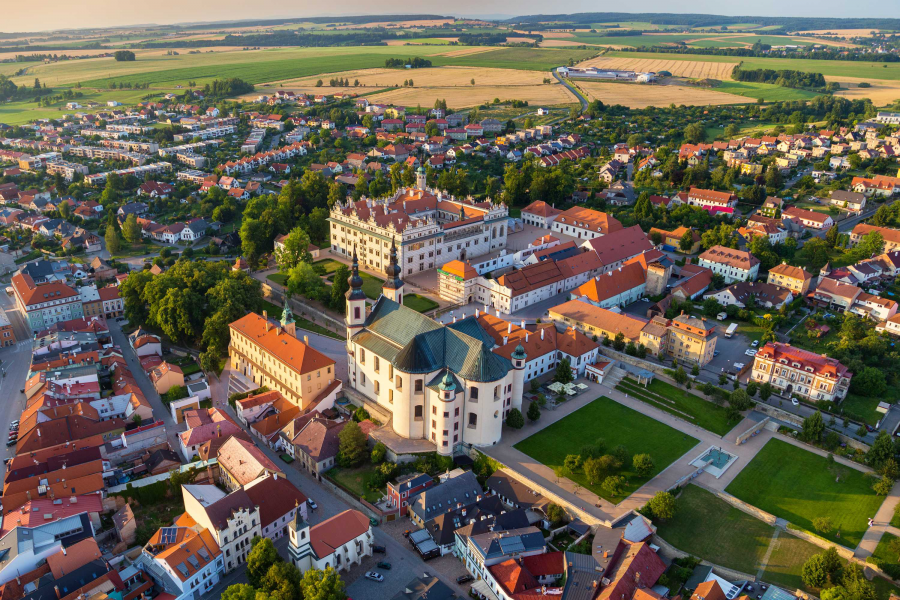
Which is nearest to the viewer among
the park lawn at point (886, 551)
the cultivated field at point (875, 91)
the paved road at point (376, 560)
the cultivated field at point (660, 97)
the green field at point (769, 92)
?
the paved road at point (376, 560)

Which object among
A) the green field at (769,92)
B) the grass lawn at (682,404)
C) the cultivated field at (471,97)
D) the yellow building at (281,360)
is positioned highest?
the green field at (769,92)

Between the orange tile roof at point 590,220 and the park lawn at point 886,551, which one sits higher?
the orange tile roof at point 590,220

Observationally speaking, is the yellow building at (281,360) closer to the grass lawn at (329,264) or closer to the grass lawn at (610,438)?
the grass lawn at (610,438)

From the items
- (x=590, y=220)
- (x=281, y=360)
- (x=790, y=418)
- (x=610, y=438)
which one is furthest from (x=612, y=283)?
(x=281, y=360)

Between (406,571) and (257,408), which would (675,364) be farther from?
(257,408)

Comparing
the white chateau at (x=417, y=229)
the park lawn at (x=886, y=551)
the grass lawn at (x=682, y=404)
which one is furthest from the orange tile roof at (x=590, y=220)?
the park lawn at (x=886, y=551)

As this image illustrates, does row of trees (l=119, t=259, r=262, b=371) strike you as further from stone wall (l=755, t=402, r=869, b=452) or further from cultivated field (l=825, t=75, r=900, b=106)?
cultivated field (l=825, t=75, r=900, b=106)

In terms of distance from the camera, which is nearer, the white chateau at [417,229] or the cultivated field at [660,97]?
the white chateau at [417,229]

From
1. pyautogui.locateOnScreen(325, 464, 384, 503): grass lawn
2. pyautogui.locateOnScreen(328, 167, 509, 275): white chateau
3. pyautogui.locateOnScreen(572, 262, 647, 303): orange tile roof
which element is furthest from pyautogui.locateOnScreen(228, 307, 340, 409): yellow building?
pyautogui.locateOnScreen(572, 262, 647, 303): orange tile roof
